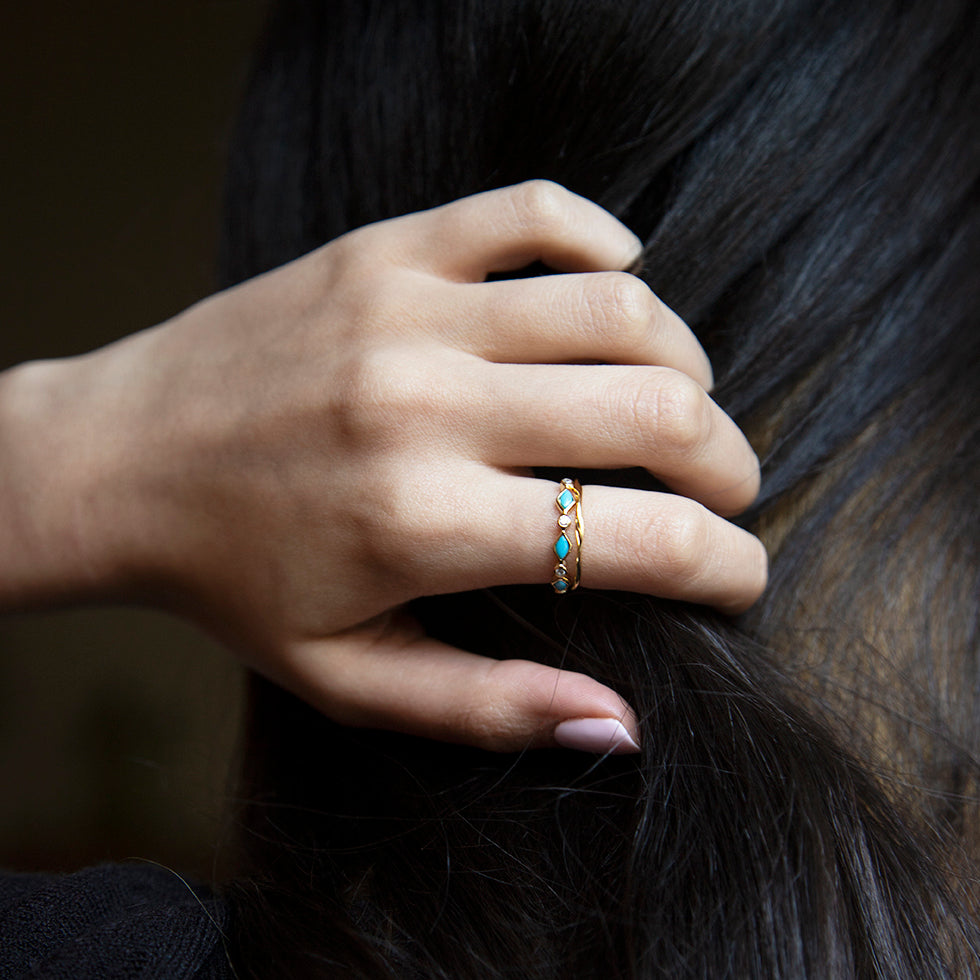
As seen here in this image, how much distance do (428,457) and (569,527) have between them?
0.35 ft

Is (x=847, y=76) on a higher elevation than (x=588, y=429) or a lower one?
higher

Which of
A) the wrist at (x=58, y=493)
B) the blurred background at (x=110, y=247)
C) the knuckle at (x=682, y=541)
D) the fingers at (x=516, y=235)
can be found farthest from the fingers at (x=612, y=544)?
the blurred background at (x=110, y=247)

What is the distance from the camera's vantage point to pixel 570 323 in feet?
1.85

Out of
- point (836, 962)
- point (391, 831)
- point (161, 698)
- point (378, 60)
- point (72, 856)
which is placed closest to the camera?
point (836, 962)

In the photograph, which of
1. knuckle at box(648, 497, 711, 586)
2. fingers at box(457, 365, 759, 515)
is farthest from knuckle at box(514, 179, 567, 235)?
knuckle at box(648, 497, 711, 586)

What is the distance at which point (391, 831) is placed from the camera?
2.03 feet

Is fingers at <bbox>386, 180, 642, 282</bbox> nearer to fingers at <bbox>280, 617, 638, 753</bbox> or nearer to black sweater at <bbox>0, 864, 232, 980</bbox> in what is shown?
fingers at <bbox>280, 617, 638, 753</bbox>

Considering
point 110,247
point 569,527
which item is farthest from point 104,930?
point 110,247

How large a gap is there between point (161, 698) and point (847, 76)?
3255 millimetres

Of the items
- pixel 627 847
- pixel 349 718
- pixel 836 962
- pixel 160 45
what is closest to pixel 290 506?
pixel 349 718

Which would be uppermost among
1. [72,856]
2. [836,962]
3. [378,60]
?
[378,60]

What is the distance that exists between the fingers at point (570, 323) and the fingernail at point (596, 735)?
0.77 ft

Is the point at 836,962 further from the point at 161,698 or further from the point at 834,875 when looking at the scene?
the point at 161,698

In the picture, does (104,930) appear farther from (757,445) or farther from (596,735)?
(757,445)
